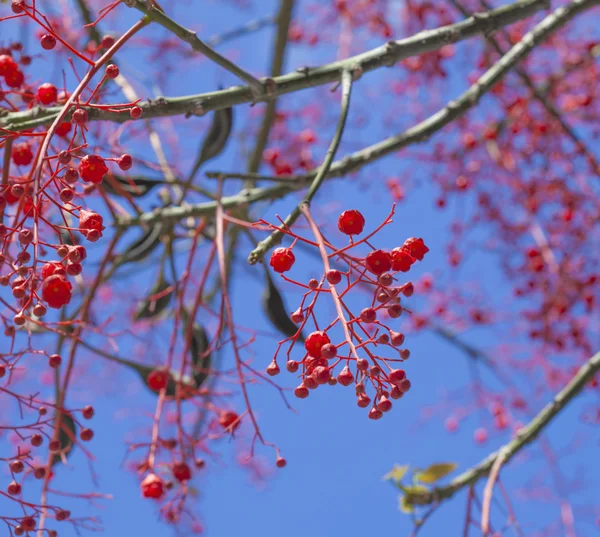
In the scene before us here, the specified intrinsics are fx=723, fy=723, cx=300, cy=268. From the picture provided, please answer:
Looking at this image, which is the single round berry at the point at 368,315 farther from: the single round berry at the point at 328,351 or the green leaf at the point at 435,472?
the green leaf at the point at 435,472

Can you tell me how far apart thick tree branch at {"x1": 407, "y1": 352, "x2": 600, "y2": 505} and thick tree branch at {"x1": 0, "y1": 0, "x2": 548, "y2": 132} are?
1038 millimetres

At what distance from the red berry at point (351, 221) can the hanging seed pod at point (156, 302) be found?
1081mm

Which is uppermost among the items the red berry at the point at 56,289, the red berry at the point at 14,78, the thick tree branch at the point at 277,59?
the thick tree branch at the point at 277,59

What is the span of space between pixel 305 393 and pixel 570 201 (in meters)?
2.63

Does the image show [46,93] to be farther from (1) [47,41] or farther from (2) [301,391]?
(2) [301,391]

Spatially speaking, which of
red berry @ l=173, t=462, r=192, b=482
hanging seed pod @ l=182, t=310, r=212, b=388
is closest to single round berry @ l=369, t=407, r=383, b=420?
red berry @ l=173, t=462, r=192, b=482

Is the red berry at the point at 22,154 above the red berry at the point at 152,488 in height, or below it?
above

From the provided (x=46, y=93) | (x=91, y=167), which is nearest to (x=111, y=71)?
(x=91, y=167)

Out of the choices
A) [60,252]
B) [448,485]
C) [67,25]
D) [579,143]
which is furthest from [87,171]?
[67,25]

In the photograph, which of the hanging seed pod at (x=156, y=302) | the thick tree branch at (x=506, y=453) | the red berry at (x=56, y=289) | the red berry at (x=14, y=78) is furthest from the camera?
the hanging seed pod at (x=156, y=302)

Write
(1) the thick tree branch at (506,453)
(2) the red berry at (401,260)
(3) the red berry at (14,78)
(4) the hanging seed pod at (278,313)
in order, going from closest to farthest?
(2) the red berry at (401,260)
(3) the red berry at (14,78)
(4) the hanging seed pod at (278,313)
(1) the thick tree branch at (506,453)

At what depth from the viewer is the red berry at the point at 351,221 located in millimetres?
1132

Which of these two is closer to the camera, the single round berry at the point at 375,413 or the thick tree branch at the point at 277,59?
the single round berry at the point at 375,413

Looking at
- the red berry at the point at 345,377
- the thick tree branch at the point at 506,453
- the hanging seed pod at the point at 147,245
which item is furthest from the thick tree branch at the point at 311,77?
the thick tree branch at the point at 506,453
